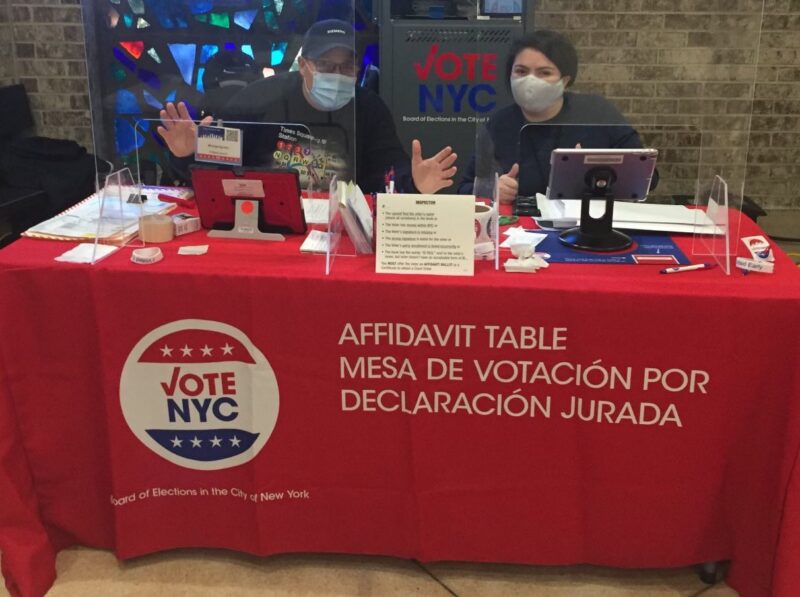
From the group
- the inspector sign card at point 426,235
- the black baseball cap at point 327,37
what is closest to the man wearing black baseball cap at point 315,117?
the black baseball cap at point 327,37

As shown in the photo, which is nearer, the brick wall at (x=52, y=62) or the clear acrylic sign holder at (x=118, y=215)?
the clear acrylic sign holder at (x=118, y=215)

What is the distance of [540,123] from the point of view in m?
2.34

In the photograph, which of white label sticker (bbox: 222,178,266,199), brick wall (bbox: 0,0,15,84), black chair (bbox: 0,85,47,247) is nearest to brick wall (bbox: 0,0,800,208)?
brick wall (bbox: 0,0,15,84)

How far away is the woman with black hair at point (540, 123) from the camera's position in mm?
2301

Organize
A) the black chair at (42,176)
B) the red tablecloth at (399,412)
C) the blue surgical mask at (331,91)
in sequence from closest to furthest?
the red tablecloth at (399,412) → the blue surgical mask at (331,91) → the black chair at (42,176)

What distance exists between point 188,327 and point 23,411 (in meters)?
0.43

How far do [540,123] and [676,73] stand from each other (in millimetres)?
807

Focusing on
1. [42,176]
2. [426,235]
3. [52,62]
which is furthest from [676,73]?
[52,62]

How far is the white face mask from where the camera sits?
2312 millimetres

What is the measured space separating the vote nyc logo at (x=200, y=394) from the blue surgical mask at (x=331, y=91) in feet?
2.84

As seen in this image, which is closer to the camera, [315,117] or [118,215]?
[118,215]

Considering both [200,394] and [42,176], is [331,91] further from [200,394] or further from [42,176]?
[42,176]

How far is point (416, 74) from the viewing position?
3748 mm

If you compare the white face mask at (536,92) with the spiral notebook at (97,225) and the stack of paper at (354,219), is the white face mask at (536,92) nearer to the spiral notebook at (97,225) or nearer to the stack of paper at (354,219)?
the stack of paper at (354,219)
